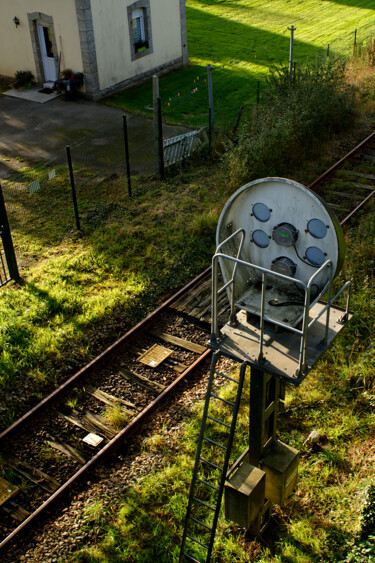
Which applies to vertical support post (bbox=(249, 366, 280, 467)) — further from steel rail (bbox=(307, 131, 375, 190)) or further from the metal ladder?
steel rail (bbox=(307, 131, 375, 190))

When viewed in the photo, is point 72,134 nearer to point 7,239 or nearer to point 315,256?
point 7,239

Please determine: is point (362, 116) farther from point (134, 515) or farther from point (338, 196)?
point (134, 515)

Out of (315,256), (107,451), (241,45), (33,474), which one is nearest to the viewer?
(315,256)

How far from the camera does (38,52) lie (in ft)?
75.8

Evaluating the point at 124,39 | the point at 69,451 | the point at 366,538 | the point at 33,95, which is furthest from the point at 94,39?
the point at 366,538

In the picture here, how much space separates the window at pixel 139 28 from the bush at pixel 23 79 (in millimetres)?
4334

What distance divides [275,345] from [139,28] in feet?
67.6

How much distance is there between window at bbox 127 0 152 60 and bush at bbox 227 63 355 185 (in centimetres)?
736

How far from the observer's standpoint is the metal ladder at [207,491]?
627cm

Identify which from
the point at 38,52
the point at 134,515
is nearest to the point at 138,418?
the point at 134,515

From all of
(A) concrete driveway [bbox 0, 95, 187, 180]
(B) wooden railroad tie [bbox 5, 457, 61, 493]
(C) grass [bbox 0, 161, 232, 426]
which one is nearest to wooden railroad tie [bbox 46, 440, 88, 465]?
(B) wooden railroad tie [bbox 5, 457, 61, 493]

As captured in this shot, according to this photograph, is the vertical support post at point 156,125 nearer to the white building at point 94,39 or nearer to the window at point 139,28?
the white building at point 94,39

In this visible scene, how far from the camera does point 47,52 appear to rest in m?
23.2

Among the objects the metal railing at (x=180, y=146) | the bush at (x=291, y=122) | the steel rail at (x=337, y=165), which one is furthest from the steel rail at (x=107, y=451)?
the metal railing at (x=180, y=146)
